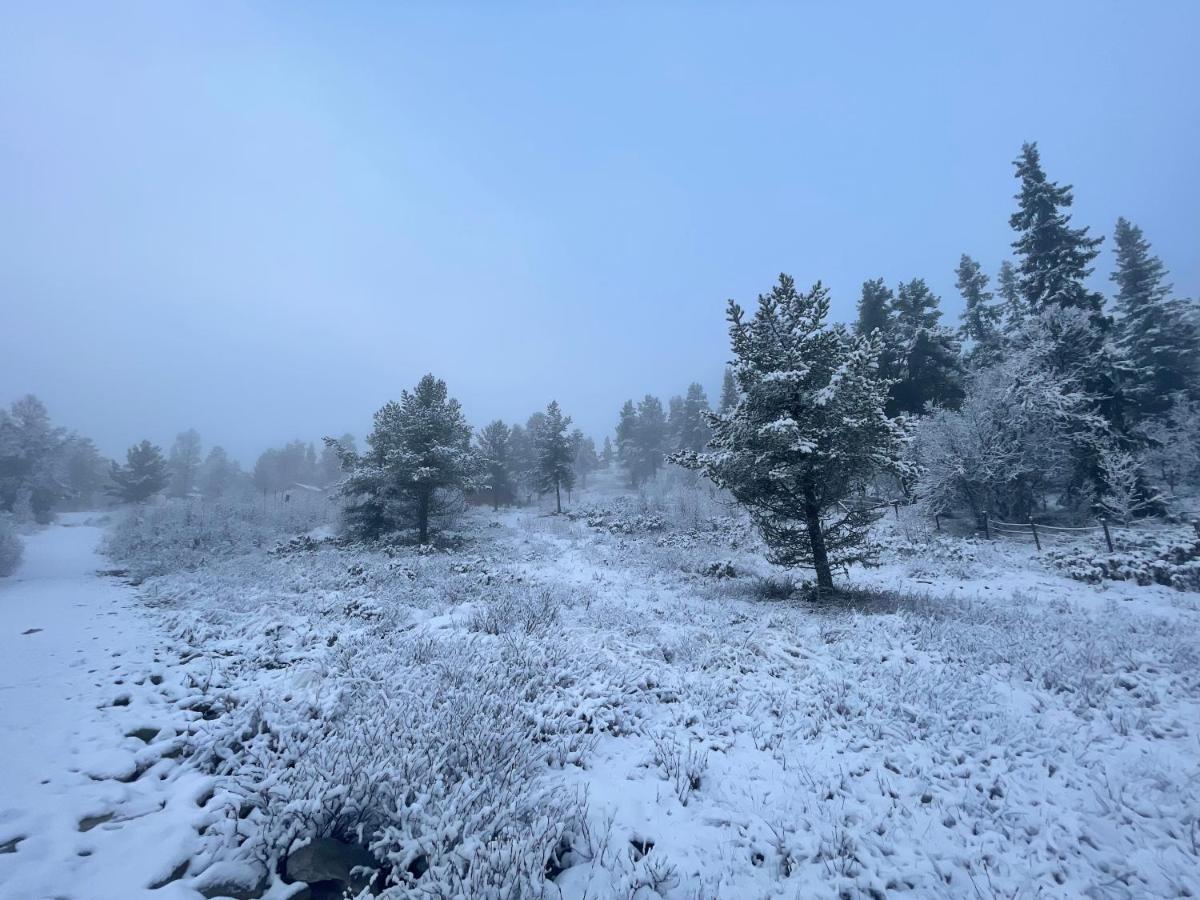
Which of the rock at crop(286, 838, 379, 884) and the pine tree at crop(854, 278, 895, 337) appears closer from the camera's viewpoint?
the rock at crop(286, 838, 379, 884)

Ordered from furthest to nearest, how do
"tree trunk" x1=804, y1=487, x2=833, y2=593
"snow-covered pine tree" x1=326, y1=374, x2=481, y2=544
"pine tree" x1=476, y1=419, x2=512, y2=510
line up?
1. "pine tree" x1=476, y1=419, x2=512, y2=510
2. "snow-covered pine tree" x1=326, y1=374, x2=481, y2=544
3. "tree trunk" x1=804, y1=487, x2=833, y2=593

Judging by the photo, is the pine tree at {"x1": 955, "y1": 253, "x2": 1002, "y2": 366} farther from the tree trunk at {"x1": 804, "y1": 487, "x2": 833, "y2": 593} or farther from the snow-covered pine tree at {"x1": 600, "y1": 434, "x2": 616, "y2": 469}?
the snow-covered pine tree at {"x1": 600, "y1": 434, "x2": 616, "y2": 469}

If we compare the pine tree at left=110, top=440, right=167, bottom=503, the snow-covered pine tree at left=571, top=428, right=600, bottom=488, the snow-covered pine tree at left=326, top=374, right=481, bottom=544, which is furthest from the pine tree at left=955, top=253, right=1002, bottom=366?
the pine tree at left=110, top=440, right=167, bottom=503

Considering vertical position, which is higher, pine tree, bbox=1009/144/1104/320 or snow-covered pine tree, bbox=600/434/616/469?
pine tree, bbox=1009/144/1104/320

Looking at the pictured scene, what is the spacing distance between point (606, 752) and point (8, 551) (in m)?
27.2

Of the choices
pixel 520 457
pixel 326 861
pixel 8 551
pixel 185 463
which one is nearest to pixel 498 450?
pixel 520 457

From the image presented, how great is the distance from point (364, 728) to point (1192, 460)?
39.6 metres

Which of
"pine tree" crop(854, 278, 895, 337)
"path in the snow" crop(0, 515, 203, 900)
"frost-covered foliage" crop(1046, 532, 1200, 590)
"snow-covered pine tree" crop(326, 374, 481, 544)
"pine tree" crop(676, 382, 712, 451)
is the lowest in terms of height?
"frost-covered foliage" crop(1046, 532, 1200, 590)

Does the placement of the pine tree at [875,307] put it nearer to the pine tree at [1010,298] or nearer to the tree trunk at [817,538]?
the pine tree at [1010,298]

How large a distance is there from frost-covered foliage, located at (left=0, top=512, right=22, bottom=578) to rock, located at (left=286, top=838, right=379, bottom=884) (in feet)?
83.7

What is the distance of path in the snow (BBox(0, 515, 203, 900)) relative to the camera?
128 inches

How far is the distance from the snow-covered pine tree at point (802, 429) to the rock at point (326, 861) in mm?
10183

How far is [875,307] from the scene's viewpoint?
30.5 metres

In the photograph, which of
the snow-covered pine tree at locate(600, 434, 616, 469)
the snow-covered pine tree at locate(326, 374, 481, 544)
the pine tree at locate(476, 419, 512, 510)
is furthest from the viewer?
the snow-covered pine tree at locate(600, 434, 616, 469)
